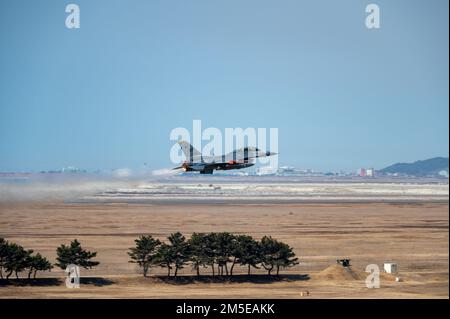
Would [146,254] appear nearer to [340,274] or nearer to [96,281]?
[96,281]

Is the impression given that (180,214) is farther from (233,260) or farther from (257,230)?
(233,260)

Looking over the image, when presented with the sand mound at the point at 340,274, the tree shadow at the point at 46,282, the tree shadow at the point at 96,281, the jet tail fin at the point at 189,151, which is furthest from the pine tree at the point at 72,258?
the sand mound at the point at 340,274

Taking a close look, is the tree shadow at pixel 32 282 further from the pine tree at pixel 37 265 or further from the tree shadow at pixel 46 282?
the pine tree at pixel 37 265

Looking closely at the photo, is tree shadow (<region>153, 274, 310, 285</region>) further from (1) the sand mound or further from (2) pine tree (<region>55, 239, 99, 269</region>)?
(2) pine tree (<region>55, 239, 99, 269</region>)

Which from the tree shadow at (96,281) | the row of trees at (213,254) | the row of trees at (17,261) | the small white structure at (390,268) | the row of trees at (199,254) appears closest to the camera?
the tree shadow at (96,281)

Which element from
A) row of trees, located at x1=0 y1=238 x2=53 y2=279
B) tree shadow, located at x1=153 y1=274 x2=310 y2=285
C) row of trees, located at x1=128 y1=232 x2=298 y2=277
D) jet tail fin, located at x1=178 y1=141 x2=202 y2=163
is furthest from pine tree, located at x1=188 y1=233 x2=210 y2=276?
row of trees, located at x1=0 y1=238 x2=53 y2=279
